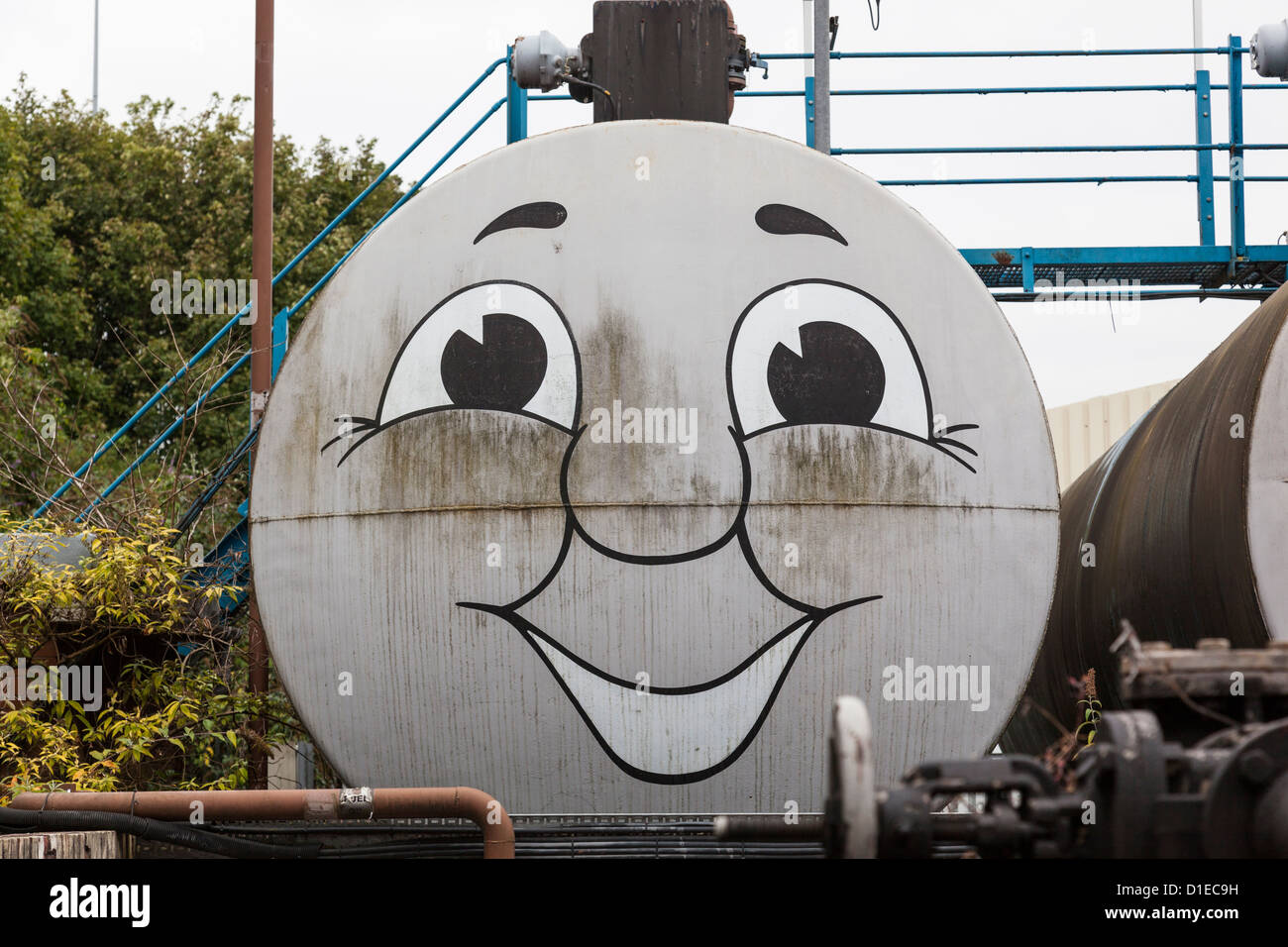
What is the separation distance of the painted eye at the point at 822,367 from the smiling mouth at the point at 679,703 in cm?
73

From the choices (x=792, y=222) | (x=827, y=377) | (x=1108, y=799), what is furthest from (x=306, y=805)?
(x=1108, y=799)

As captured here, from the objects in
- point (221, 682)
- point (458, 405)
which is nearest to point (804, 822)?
point (458, 405)

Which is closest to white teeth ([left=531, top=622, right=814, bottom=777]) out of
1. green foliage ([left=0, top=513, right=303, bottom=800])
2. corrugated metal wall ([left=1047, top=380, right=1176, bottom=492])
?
green foliage ([left=0, top=513, right=303, bottom=800])

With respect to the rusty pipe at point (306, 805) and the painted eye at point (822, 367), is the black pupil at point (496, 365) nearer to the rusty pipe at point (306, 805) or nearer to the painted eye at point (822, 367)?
the painted eye at point (822, 367)

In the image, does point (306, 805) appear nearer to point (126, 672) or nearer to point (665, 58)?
point (126, 672)

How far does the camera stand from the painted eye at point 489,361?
514 centimetres

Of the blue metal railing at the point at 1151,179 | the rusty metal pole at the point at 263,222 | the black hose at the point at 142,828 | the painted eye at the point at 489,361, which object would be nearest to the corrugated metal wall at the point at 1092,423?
the blue metal railing at the point at 1151,179

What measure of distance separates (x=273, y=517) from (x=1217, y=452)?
4094 mm

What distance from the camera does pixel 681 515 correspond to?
505 cm

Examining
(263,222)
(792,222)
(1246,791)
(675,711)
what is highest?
(263,222)

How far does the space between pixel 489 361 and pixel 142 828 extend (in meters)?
2.22

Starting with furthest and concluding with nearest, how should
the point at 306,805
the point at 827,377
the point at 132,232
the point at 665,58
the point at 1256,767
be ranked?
the point at 132,232, the point at 665,58, the point at 827,377, the point at 306,805, the point at 1256,767

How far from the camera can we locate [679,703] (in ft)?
16.6

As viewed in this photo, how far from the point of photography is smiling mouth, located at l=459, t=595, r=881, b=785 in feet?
16.6
